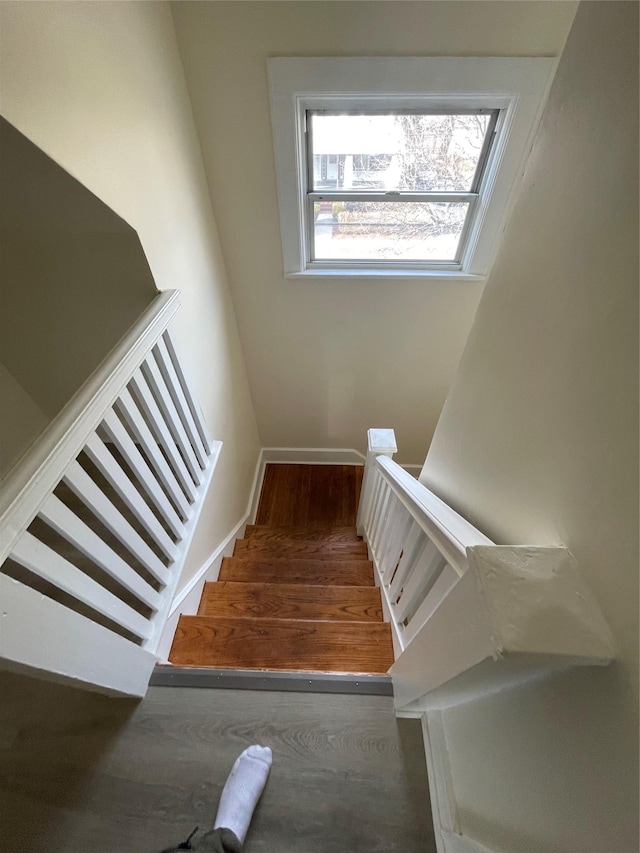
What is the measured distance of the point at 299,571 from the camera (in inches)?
85.7

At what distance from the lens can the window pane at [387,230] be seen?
6.41 feet

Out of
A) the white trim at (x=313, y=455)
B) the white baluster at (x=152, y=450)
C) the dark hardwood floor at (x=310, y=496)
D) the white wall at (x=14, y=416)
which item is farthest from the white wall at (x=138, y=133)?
the white trim at (x=313, y=455)

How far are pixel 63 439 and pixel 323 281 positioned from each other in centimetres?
171

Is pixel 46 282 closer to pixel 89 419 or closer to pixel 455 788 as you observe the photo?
pixel 89 419

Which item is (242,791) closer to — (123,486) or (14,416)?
(123,486)

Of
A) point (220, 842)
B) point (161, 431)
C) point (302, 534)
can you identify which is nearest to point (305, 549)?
point (302, 534)

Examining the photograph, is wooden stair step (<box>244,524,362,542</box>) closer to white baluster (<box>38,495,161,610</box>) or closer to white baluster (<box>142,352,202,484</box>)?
white baluster (<box>142,352,202,484</box>)

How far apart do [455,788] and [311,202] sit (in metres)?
2.23

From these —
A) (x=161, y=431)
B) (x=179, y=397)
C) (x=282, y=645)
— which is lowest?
(x=282, y=645)

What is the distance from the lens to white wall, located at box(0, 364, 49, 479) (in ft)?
5.36

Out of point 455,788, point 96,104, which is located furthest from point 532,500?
point 96,104

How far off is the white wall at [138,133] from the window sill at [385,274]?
47cm

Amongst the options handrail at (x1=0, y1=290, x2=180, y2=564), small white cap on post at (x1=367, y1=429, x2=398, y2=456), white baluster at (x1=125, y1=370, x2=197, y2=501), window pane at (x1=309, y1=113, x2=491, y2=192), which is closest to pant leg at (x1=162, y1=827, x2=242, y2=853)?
handrail at (x1=0, y1=290, x2=180, y2=564)

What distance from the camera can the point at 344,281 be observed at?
7.11ft
